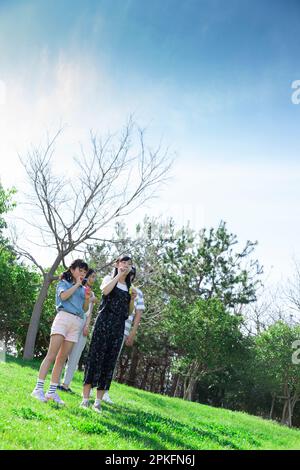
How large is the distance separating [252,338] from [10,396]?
16.9 meters

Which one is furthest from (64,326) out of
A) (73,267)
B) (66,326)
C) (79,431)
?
(79,431)

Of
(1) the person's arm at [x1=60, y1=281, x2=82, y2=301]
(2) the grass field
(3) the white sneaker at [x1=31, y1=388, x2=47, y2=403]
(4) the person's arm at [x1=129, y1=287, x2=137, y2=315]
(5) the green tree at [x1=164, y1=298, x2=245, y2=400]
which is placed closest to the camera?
(2) the grass field

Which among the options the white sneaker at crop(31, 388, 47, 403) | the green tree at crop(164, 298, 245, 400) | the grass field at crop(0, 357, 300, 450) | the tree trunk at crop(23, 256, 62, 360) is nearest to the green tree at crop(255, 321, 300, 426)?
the green tree at crop(164, 298, 245, 400)

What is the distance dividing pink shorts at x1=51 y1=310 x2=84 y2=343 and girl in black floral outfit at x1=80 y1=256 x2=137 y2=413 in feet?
0.70

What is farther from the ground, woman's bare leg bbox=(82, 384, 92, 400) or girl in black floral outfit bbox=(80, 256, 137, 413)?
girl in black floral outfit bbox=(80, 256, 137, 413)

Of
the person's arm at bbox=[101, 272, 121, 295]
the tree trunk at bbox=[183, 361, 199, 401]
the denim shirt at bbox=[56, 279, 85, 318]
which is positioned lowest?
the tree trunk at bbox=[183, 361, 199, 401]

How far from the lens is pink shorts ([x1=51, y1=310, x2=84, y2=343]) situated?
4.87 meters

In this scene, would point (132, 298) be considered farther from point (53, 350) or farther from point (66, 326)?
point (53, 350)

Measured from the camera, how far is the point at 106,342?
195 inches

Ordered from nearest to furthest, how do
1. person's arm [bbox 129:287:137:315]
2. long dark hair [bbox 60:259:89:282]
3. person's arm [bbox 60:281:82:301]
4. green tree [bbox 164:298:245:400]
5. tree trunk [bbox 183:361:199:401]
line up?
person's arm [bbox 60:281:82:301] → long dark hair [bbox 60:259:89:282] → person's arm [bbox 129:287:137:315] → green tree [bbox 164:298:245:400] → tree trunk [bbox 183:361:199:401]

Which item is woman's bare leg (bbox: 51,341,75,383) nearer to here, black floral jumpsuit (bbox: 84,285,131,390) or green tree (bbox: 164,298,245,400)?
black floral jumpsuit (bbox: 84,285,131,390)

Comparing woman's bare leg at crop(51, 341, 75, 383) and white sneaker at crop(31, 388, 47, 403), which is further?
woman's bare leg at crop(51, 341, 75, 383)

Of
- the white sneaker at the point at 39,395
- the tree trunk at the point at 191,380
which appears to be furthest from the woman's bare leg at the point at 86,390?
the tree trunk at the point at 191,380
